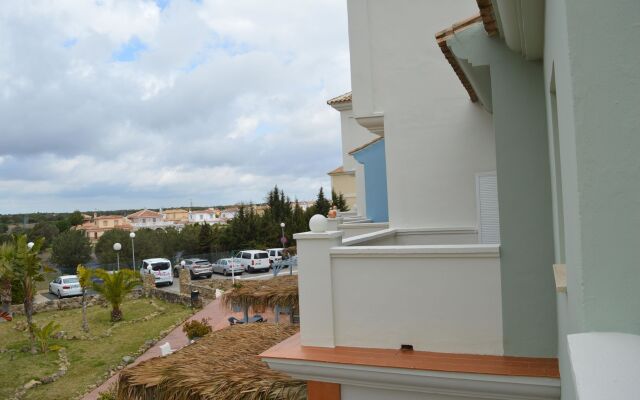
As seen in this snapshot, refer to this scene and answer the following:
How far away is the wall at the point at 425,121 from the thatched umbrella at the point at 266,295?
730 cm

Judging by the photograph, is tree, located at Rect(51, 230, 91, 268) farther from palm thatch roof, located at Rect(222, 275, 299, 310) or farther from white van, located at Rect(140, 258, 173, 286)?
palm thatch roof, located at Rect(222, 275, 299, 310)

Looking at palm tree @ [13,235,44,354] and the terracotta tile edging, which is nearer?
the terracotta tile edging

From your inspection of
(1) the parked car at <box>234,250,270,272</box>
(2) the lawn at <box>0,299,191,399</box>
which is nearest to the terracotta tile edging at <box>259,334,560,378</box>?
(2) the lawn at <box>0,299,191,399</box>

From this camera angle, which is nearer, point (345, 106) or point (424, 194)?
point (424, 194)

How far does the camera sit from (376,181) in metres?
14.8

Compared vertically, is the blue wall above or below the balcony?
above

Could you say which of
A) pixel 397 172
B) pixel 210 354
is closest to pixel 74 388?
pixel 210 354

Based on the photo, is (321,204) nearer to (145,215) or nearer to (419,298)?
(419,298)

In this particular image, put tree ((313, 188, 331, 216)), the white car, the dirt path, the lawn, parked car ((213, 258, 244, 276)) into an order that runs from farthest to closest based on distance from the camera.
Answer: tree ((313, 188, 331, 216)) < parked car ((213, 258, 244, 276)) < the white car < the lawn < the dirt path

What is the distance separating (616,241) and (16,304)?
37.3 metres

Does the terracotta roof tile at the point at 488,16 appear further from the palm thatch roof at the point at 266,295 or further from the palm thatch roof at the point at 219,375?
the palm thatch roof at the point at 266,295

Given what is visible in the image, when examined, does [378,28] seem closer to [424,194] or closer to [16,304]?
[424,194]

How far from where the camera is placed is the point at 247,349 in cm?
820

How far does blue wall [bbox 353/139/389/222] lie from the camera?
47.1ft
